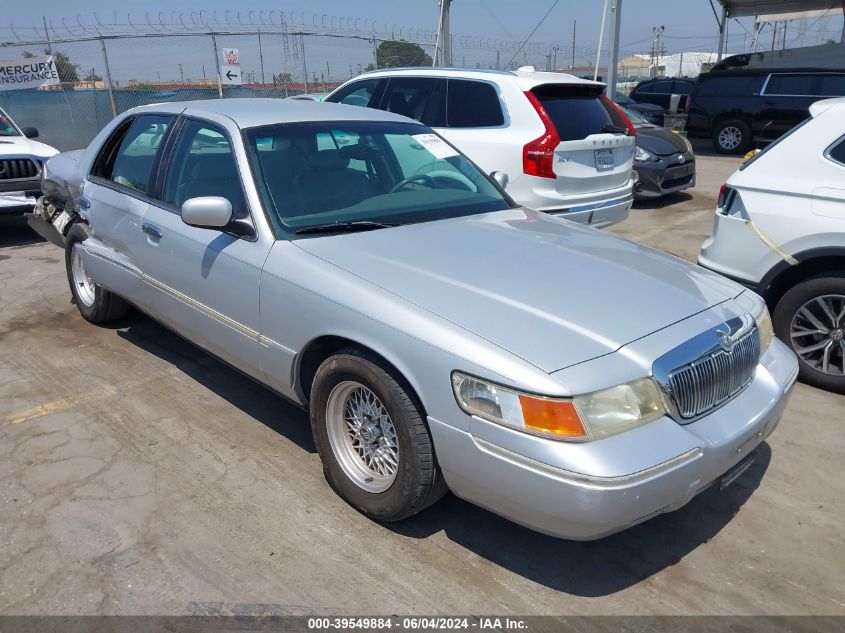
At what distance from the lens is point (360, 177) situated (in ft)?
13.1

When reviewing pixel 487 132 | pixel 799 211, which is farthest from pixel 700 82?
pixel 799 211

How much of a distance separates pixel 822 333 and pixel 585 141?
288cm

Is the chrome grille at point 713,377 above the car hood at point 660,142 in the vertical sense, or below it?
above

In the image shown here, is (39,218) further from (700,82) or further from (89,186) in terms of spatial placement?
(700,82)

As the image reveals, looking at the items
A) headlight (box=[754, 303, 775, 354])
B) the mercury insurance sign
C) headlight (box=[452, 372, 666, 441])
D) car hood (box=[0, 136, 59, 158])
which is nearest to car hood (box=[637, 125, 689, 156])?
headlight (box=[754, 303, 775, 354])

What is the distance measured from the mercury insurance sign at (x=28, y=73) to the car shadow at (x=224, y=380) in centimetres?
1191

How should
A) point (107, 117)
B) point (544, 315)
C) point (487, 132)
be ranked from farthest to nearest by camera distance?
1. point (107, 117)
2. point (487, 132)
3. point (544, 315)

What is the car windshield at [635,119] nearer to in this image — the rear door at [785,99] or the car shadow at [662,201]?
the car shadow at [662,201]

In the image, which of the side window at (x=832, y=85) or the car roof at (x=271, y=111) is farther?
the side window at (x=832, y=85)

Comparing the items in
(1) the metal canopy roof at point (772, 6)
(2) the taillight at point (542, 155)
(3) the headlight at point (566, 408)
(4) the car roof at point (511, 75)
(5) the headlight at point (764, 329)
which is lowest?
(5) the headlight at point (764, 329)

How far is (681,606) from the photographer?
2.73m

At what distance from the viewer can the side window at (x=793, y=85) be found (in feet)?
51.8

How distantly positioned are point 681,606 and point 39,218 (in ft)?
18.9

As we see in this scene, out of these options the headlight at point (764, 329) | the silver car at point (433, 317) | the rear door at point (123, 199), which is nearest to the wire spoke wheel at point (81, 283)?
the rear door at point (123, 199)
